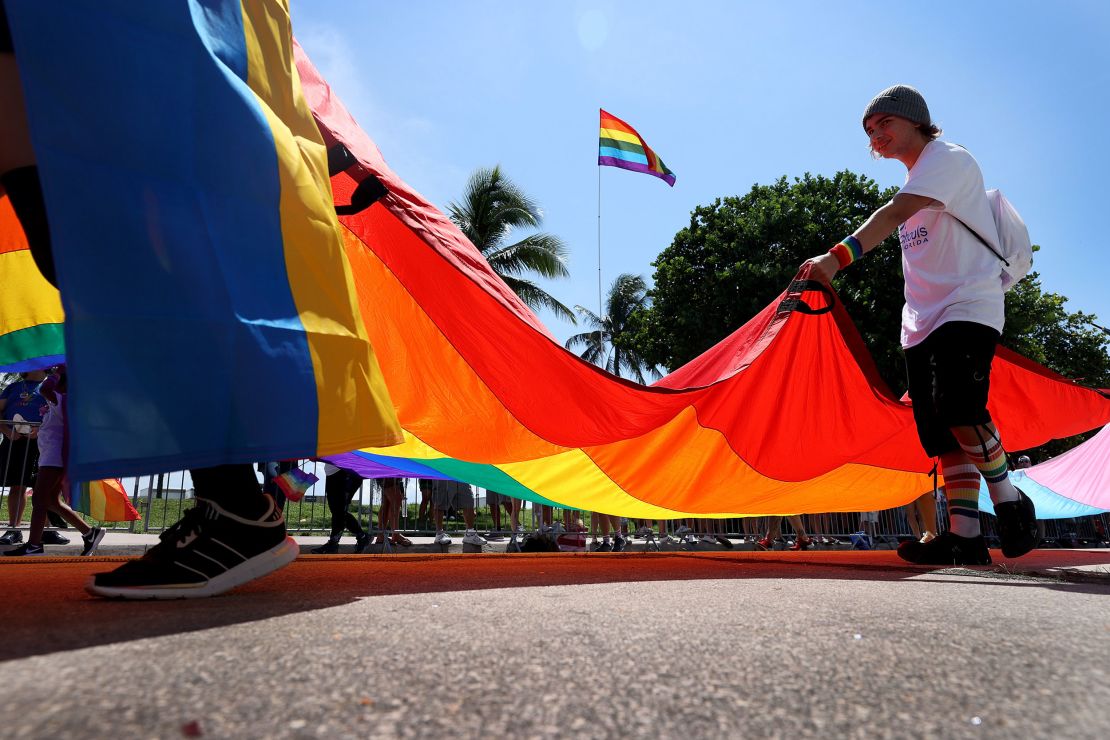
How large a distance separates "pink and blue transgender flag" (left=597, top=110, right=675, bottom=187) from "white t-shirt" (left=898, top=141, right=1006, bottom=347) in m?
8.46

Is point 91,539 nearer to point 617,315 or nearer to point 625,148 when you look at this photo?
point 625,148

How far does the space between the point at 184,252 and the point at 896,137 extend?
278 cm

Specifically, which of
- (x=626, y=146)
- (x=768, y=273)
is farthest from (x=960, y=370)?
(x=768, y=273)

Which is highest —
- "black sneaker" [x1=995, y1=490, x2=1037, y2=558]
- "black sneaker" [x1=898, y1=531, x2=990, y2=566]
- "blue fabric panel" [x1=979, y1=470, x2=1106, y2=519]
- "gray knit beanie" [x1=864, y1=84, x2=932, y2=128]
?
"gray knit beanie" [x1=864, y1=84, x2=932, y2=128]

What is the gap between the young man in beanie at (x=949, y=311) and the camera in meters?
2.59

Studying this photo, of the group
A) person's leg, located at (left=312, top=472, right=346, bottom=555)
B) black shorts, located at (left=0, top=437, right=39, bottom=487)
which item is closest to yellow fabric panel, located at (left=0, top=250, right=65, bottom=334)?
person's leg, located at (left=312, top=472, right=346, bottom=555)

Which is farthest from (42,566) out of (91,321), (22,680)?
(22,680)

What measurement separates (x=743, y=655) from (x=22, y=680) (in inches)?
36.2

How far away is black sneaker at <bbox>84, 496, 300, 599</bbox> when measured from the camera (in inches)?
57.5

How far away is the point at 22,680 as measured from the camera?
0.77m

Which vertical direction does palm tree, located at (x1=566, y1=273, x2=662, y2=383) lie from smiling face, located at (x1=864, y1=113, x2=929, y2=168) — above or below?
above

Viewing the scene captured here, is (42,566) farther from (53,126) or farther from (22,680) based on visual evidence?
(22,680)

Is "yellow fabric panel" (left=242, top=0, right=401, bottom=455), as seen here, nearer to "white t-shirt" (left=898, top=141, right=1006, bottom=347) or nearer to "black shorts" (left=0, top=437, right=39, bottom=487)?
"white t-shirt" (left=898, top=141, right=1006, bottom=347)

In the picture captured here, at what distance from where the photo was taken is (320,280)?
67.1 inches
